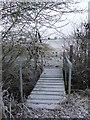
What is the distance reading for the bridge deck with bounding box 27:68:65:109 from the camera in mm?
2484

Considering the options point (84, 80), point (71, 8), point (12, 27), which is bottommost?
point (84, 80)

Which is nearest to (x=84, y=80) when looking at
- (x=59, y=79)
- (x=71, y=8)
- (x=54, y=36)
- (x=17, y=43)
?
(x=59, y=79)

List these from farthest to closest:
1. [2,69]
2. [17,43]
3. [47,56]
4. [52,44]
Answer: [47,56]
[52,44]
[17,43]
[2,69]

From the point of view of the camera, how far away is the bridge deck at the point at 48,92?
248 cm

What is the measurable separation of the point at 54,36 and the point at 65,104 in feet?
4.02

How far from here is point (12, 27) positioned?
244cm

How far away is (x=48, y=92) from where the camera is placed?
287 centimetres

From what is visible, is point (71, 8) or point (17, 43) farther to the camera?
point (71, 8)

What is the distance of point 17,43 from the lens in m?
2.52

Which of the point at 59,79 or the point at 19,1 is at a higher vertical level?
the point at 19,1

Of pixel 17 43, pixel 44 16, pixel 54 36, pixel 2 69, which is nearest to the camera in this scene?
pixel 2 69

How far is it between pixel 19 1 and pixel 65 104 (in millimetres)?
1482

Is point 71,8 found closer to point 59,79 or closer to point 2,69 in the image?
point 59,79

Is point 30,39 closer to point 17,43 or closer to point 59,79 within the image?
point 17,43
